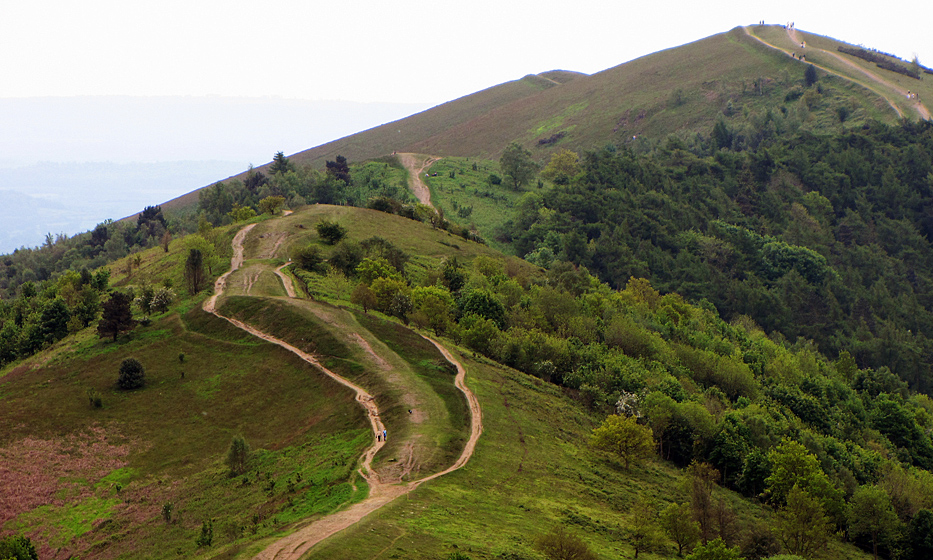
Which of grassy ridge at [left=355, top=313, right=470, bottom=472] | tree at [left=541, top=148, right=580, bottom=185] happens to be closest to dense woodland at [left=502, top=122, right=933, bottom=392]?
tree at [left=541, top=148, right=580, bottom=185]

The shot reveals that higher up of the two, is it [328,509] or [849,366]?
[328,509]

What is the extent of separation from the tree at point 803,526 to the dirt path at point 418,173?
380 feet

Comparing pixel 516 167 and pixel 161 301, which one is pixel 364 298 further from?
pixel 516 167

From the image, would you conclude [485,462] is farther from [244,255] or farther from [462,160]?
[462,160]

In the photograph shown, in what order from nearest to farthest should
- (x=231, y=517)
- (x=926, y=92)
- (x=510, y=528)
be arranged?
(x=510, y=528)
(x=231, y=517)
(x=926, y=92)

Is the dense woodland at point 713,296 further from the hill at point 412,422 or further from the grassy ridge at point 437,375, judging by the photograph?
the grassy ridge at point 437,375

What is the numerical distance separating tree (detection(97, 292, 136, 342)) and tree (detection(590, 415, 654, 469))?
4747 centimetres

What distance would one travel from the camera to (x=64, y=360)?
217 feet

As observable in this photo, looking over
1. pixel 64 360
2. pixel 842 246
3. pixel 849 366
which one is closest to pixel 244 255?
pixel 64 360

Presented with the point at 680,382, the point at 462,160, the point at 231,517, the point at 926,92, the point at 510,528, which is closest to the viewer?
the point at 510,528

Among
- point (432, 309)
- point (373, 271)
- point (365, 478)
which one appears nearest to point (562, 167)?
point (373, 271)

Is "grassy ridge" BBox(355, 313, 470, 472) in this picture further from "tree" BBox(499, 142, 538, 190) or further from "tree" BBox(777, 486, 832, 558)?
"tree" BBox(499, 142, 538, 190)

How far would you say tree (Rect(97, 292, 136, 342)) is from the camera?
68062 mm

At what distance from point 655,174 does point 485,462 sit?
140729 millimetres
